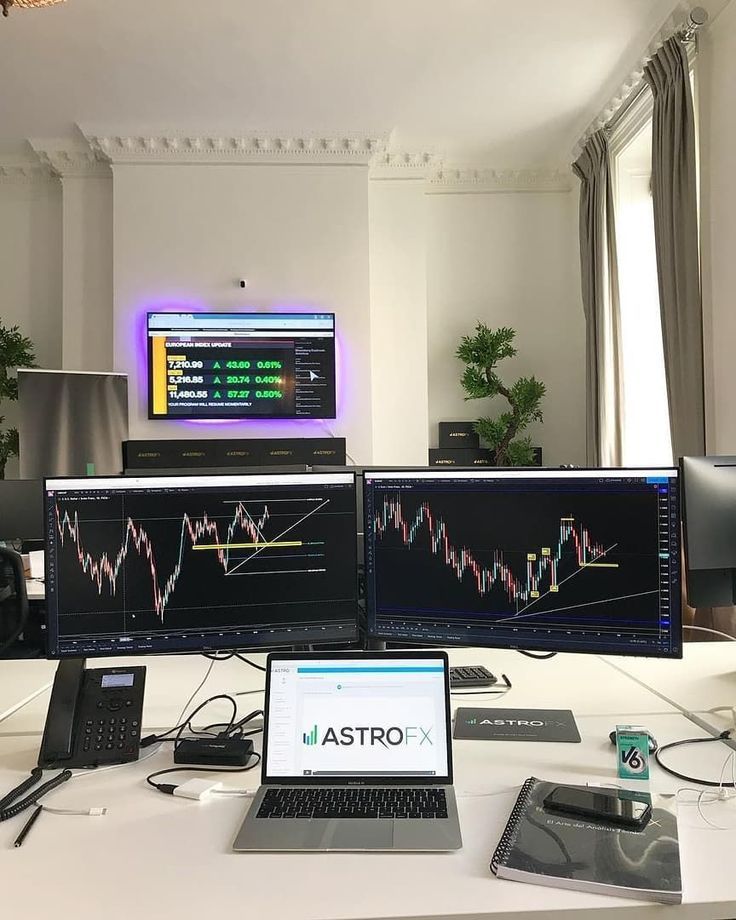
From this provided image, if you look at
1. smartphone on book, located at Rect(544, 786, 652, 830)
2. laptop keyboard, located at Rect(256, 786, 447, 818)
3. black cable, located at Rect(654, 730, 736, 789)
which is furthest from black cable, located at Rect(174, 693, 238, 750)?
black cable, located at Rect(654, 730, 736, 789)

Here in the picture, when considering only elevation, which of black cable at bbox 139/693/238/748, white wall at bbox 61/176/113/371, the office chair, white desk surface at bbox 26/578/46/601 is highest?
white wall at bbox 61/176/113/371

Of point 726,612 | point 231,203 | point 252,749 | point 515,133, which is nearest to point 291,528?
point 252,749

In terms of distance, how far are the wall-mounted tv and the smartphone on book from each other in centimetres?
423

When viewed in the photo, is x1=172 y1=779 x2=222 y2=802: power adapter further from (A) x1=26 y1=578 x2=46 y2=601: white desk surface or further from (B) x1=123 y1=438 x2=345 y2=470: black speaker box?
(B) x1=123 y1=438 x2=345 y2=470: black speaker box

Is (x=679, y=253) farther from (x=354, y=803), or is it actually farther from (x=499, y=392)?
(x=354, y=803)

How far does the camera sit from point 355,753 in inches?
48.1

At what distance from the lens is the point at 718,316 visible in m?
3.56

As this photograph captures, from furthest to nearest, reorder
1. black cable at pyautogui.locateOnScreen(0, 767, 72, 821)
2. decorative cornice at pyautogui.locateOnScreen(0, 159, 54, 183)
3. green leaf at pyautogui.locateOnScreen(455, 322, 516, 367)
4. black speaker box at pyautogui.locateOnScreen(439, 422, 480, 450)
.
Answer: black speaker box at pyautogui.locateOnScreen(439, 422, 480, 450) < decorative cornice at pyautogui.locateOnScreen(0, 159, 54, 183) < green leaf at pyautogui.locateOnScreen(455, 322, 516, 367) < black cable at pyautogui.locateOnScreen(0, 767, 72, 821)

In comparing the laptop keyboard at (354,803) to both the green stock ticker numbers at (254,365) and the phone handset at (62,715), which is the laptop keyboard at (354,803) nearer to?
the phone handset at (62,715)

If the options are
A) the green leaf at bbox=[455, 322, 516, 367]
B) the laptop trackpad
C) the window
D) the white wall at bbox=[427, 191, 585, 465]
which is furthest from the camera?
the white wall at bbox=[427, 191, 585, 465]

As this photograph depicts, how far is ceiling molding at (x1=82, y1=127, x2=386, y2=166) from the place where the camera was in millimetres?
5109

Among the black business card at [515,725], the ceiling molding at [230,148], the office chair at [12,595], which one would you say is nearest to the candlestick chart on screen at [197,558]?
the black business card at [515,725]

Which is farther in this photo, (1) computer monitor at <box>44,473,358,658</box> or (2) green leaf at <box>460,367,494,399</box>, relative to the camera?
(2) green leaf at <box>460,367,494,399</box>

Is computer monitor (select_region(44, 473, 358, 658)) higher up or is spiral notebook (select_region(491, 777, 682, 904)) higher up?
computer monitor (select_region(44, 473, 358, 658))
